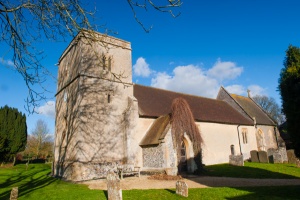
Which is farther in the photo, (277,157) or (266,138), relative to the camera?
(266,138)

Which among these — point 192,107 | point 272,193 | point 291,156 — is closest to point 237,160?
point 291,156

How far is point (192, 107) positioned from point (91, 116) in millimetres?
12162

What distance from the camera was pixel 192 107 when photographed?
2439cm

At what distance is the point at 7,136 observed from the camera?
93.9 ft

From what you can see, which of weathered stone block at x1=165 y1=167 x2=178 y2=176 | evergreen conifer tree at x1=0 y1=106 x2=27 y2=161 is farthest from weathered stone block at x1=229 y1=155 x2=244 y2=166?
evergreen conifer tree at x1=0 y1=106 x2=27 y2=161

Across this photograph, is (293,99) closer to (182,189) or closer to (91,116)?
(182,189)

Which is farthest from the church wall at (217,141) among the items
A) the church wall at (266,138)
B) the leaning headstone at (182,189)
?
the leaning headstone at (182,189)

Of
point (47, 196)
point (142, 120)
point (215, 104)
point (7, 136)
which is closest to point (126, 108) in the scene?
point (142, 120)

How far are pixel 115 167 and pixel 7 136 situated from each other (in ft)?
66.0

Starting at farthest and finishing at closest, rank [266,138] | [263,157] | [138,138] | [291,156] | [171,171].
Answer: [266,138] → [263,157] → [291,156] → [138,138] → [171,171]

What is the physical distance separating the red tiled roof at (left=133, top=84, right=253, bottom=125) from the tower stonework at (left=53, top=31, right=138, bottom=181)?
1996 millimetres

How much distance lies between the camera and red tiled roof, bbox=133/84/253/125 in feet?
66.7

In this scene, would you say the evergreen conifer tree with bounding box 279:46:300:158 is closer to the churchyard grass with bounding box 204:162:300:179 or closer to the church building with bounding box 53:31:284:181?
the churchyard grass with bounding box 204:162:300:179

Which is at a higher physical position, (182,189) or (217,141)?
(217,141)
